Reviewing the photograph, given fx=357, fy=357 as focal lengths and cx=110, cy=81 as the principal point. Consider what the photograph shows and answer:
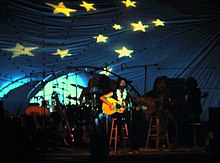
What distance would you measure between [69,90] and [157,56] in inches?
94.3

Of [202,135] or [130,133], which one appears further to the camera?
[202,135]

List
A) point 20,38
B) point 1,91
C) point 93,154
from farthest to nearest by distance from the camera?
point 1,91, point 20,38, point 93,154

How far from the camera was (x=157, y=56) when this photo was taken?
8.12 meters

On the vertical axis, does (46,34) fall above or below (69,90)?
above

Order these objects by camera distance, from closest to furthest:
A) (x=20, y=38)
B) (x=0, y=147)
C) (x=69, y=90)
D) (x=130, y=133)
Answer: (x=0, y=147), (x=130, y=133), (x=20, y=38), (x=69, y=90)

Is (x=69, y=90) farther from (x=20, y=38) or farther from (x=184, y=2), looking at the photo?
(x=184, y=2)

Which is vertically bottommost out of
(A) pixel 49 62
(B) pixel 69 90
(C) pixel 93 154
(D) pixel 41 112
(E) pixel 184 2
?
(C) pixel 93 154

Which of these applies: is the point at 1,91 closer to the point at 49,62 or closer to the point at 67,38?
the point at 49,62

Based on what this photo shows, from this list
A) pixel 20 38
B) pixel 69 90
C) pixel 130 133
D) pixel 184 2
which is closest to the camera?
pixel 130 133

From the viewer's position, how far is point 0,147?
3537mm

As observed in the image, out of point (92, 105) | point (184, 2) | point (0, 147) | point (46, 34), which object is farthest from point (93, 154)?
point (184, 2)

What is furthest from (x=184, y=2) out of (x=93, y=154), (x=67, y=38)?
(x=93, y=154)

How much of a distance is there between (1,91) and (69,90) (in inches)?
64.4

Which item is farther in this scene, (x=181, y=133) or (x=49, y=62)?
(x=49, y=62)
